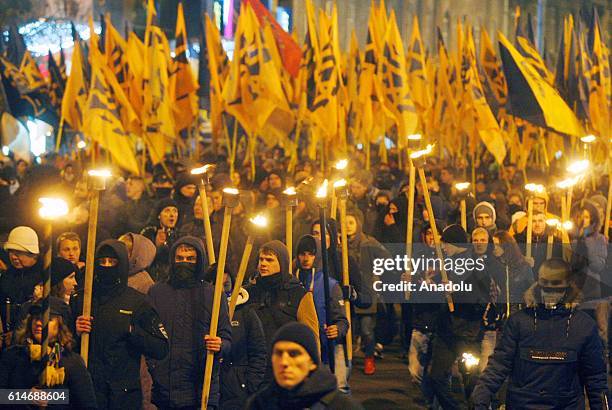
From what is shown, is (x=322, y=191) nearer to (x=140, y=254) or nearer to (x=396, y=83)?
(x=140, y=254)

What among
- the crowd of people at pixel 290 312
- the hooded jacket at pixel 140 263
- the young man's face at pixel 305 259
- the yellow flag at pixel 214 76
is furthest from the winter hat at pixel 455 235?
the yellow flag at pixel 214 76

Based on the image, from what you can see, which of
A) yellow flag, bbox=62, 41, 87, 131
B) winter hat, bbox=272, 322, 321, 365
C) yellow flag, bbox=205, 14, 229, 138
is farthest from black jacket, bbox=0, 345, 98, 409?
yellow flag, bbox=205, 14, 229, 138

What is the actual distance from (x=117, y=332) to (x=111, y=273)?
1.25ft

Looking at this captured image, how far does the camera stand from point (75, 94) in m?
17.4

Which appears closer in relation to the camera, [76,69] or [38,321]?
[38,321]

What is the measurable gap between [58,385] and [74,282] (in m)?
2.18

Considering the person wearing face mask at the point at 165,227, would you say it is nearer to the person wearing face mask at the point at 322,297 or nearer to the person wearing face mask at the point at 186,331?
the person wearing face mask at the point at 322,297

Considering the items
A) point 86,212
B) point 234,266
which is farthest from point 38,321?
point 86,212

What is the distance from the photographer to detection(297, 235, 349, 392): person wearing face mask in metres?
7.65

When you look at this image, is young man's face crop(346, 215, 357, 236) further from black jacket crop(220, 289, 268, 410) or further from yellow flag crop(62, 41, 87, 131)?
yellow flag crop(62, 41, 87, 131)

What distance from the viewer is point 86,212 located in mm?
10672

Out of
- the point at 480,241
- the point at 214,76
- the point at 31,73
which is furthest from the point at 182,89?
the point at 480,241

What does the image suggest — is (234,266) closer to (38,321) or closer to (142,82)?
(38,321)

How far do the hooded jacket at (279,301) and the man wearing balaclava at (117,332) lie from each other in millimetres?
768
